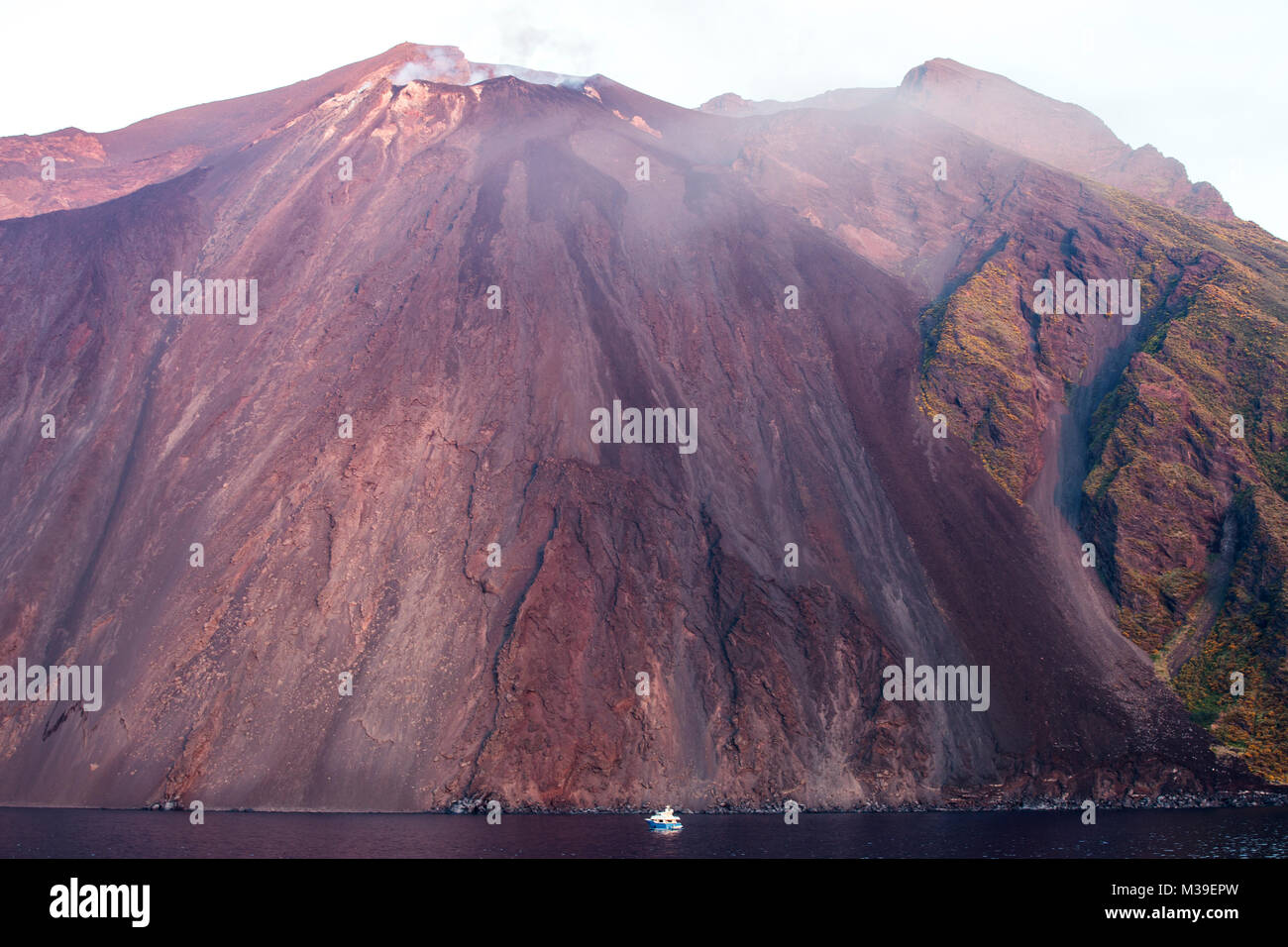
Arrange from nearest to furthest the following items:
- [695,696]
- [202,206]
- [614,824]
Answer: [614,824] → [695,696] → [202,206]

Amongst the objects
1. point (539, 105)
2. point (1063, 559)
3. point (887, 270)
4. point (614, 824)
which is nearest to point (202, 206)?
point (539, 105)

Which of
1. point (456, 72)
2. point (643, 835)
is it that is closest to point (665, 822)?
point (643, 835)

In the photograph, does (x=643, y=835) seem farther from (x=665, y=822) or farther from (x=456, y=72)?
(x=456, y=72)

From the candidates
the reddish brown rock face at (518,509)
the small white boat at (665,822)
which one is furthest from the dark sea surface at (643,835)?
the reddish brown rock face at (518,509)

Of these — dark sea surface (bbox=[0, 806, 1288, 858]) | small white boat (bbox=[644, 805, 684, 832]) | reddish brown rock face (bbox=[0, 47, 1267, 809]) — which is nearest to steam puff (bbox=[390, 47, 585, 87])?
reddish brown rock face (bbox=[0, 47, 1267, 809])

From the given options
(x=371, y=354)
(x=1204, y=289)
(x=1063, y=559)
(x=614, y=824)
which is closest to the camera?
(x=614, y=824)

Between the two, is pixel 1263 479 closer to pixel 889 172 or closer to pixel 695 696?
pixel 695 696

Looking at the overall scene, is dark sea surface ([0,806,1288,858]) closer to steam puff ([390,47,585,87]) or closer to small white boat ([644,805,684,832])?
small white boat ([644,805,684,832])
